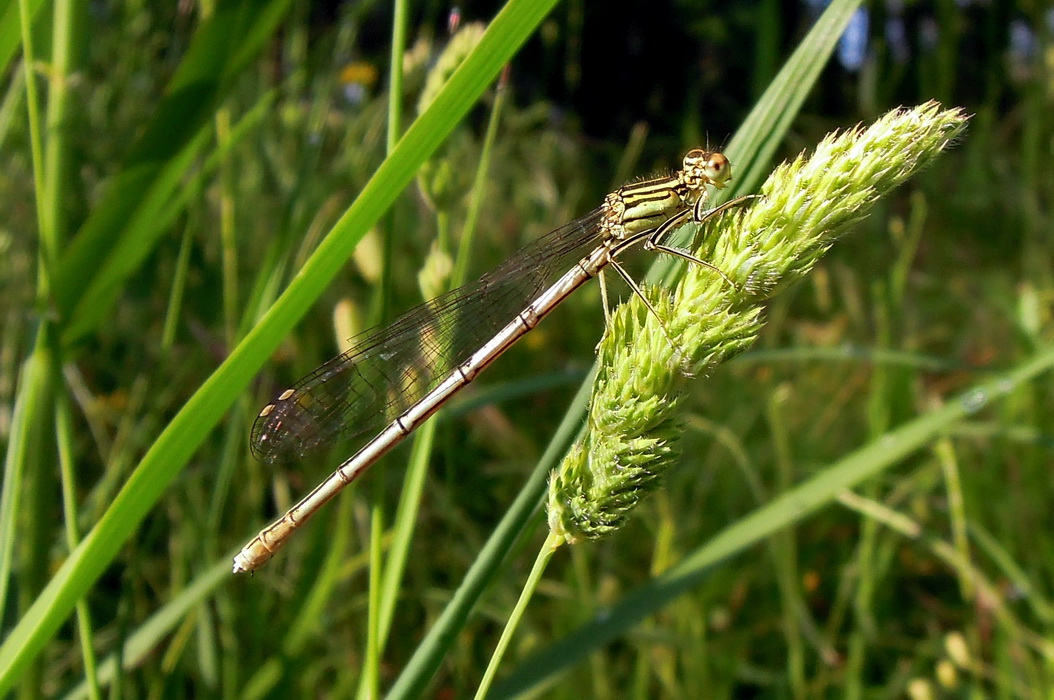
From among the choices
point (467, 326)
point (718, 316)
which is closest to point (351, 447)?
point (467, 326)

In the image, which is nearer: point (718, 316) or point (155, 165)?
point (718, 316)

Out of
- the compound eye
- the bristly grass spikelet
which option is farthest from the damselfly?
the bristly grass spikelet

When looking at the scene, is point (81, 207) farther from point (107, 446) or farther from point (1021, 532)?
point (1021, 532)

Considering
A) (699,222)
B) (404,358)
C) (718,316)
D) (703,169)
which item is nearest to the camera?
(718,316)

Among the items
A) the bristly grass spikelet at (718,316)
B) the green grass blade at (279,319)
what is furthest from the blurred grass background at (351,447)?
the bristly grass spikelet at (718,316)

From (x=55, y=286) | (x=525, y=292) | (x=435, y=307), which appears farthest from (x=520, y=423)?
(x=55, y=286)

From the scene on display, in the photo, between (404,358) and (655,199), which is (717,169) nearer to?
(655,199)

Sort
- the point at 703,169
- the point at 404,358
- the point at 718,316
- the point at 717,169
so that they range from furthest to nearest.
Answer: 1. the point at 404,358
2. the point at 703,169
3. the point at 717,169
4. the point at 718,316

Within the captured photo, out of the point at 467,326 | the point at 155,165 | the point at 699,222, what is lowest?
the point at 699,222

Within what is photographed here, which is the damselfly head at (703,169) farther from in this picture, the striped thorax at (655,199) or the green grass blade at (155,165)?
the green grass blade at (155,165)
